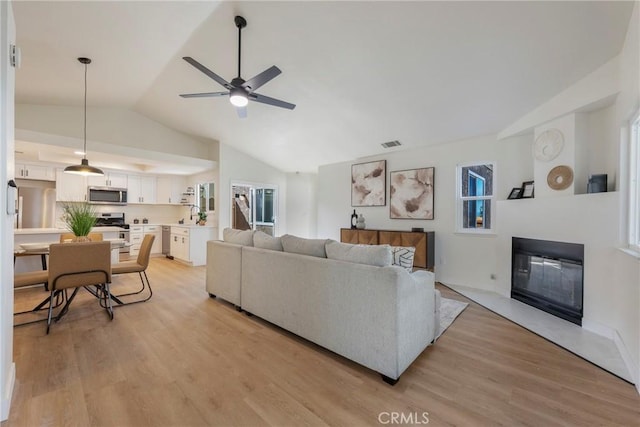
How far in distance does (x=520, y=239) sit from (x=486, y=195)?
946mm

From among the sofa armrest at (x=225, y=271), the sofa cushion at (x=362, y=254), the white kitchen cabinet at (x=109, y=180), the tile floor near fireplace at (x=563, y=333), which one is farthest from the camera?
the white kitchen cabinet at (x=109, y=180)

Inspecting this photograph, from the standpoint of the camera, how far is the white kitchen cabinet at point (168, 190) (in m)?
7.22

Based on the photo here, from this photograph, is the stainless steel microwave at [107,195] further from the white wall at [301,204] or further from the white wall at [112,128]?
the white wall at [301,204]

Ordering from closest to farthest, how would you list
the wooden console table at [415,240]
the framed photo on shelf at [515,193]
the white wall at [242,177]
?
the framed photo on shelf at [515,193] → the wooden console table at [415,240] → the white wall at [242,177]

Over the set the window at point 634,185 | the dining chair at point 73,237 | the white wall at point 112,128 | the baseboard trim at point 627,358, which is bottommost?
the baseboard trim at point 627,358

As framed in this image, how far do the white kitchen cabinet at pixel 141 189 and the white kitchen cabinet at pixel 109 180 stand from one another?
4.9 inches

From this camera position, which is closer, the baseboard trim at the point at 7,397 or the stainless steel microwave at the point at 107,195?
the baseboard trim at the point at 7,397

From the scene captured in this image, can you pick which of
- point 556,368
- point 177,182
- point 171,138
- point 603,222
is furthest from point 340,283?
point 177,182

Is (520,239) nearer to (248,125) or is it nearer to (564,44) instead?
(564,44)

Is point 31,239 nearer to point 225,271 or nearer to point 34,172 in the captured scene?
point 34,172

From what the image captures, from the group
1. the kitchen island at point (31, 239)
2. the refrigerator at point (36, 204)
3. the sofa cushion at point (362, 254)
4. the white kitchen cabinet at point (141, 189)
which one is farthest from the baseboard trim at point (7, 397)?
the white kitchen cabinet at point (141, 189)

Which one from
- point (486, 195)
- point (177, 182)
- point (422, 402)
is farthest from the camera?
point (177, 182)

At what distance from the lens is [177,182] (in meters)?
7.42

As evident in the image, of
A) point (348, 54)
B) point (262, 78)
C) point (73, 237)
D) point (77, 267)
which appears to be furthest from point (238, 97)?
point (73, 237)
